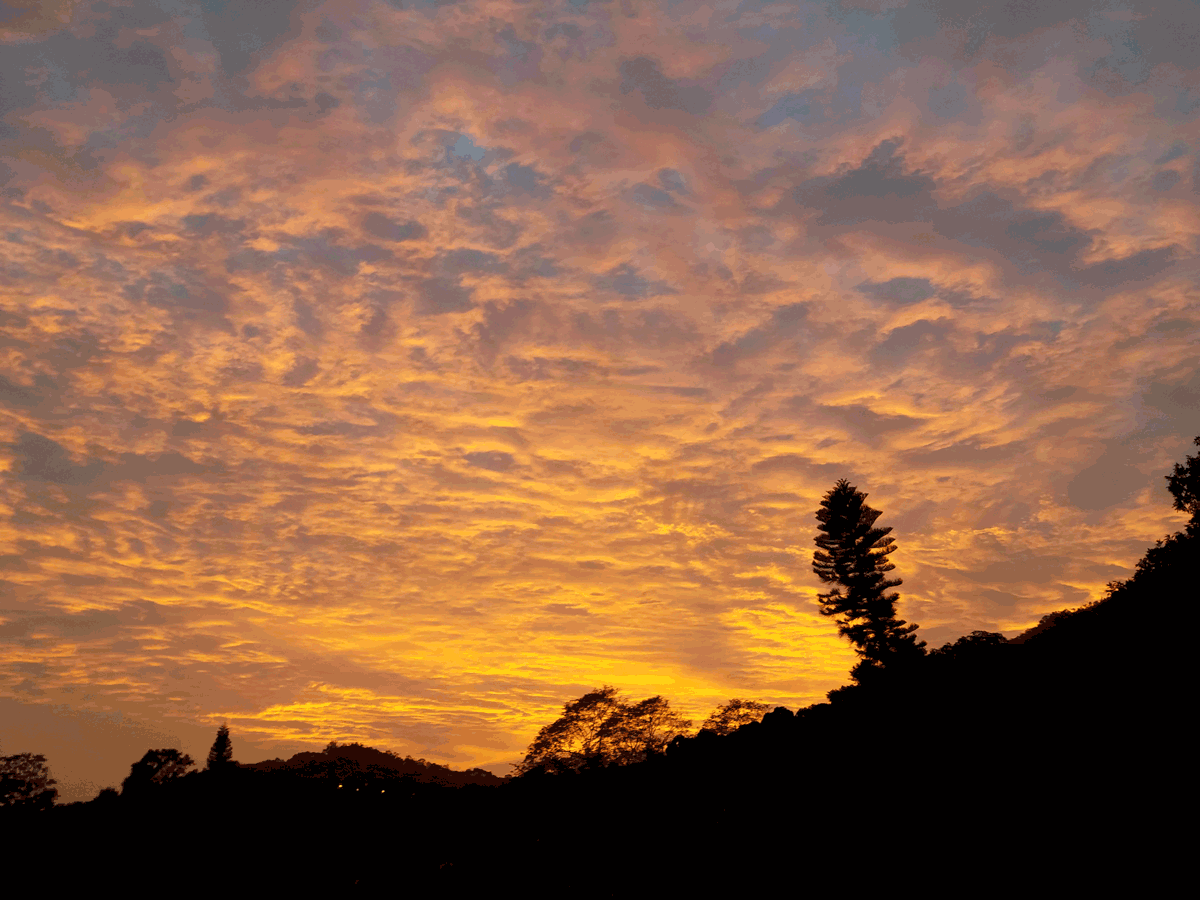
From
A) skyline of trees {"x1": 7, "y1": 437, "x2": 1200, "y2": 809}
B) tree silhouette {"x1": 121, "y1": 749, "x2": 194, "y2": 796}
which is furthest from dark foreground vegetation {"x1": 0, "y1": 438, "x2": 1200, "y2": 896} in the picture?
tree silhouette {"x1": 121, "y1": 749, "x2": 194, "y2": 796}

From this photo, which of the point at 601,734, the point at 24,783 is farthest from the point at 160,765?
the point at 601,734

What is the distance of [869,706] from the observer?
1761 cm

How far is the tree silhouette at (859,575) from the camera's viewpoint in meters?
50.1

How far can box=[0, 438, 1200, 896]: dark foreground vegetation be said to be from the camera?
426 inches

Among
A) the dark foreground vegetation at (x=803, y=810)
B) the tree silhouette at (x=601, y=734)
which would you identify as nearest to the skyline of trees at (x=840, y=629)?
the tree silhouette at (x=601, y=734)

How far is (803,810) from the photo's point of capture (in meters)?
14.5

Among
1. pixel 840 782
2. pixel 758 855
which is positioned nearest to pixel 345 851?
pixel 758 855

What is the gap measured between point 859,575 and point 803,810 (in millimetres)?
40570

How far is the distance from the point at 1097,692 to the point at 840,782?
5295 mm

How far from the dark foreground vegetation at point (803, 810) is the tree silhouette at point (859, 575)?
2700 cm

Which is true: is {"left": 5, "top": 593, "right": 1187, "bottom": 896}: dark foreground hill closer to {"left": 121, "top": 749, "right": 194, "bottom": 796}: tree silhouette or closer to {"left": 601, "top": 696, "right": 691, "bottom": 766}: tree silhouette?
{"left": 601, "top": 696, "right": 691, "bottom": 766}: tree silhouette

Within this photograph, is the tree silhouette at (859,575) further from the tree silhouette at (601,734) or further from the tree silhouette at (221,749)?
the tree silhouette at (221,749)

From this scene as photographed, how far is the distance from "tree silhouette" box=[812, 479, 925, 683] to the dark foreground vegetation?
2700cm

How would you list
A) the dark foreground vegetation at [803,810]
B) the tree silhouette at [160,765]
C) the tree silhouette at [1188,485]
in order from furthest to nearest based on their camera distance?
the tree silhouette at [160,765]
the tree silhouette at [1188,485]
the dark foreground vegetation at [803,810]
